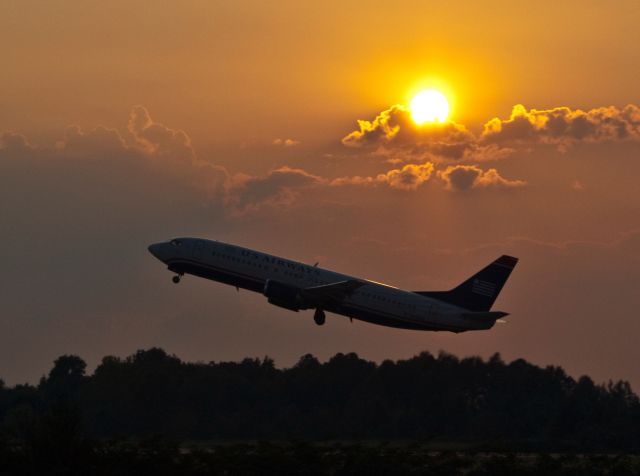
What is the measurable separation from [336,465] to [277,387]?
5614 centimetres

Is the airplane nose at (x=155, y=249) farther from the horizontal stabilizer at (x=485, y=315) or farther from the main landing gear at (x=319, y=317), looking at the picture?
the horizontal stabilizer at (x=485, y=315)

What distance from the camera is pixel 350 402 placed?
339 ft

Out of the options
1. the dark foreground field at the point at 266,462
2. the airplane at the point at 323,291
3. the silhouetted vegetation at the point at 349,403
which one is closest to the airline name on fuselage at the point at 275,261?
the airplane at the point at 323,291

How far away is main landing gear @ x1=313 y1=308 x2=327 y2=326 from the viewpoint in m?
94.8

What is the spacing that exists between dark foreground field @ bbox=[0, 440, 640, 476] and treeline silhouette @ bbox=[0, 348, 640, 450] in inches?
1101

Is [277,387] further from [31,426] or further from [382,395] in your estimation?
[31,426]

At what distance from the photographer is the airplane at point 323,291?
90.8 meters

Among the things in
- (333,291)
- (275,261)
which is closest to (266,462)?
(333,291)

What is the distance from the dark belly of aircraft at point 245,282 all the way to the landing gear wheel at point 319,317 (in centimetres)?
59

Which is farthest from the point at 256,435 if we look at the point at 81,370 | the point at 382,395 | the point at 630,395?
the point at 81,370

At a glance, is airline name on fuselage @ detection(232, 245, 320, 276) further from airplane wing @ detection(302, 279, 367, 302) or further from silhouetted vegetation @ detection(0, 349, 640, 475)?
silhouetted vegetation @ detection(0, 349, 640, 475)

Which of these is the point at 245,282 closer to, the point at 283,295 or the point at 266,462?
the point at 283,295

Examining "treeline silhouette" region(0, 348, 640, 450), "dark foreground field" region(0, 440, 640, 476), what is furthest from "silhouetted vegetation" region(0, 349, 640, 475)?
"dark foreground field" region(0, 440, 640, 476)

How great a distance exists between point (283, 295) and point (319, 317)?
4878 mm
